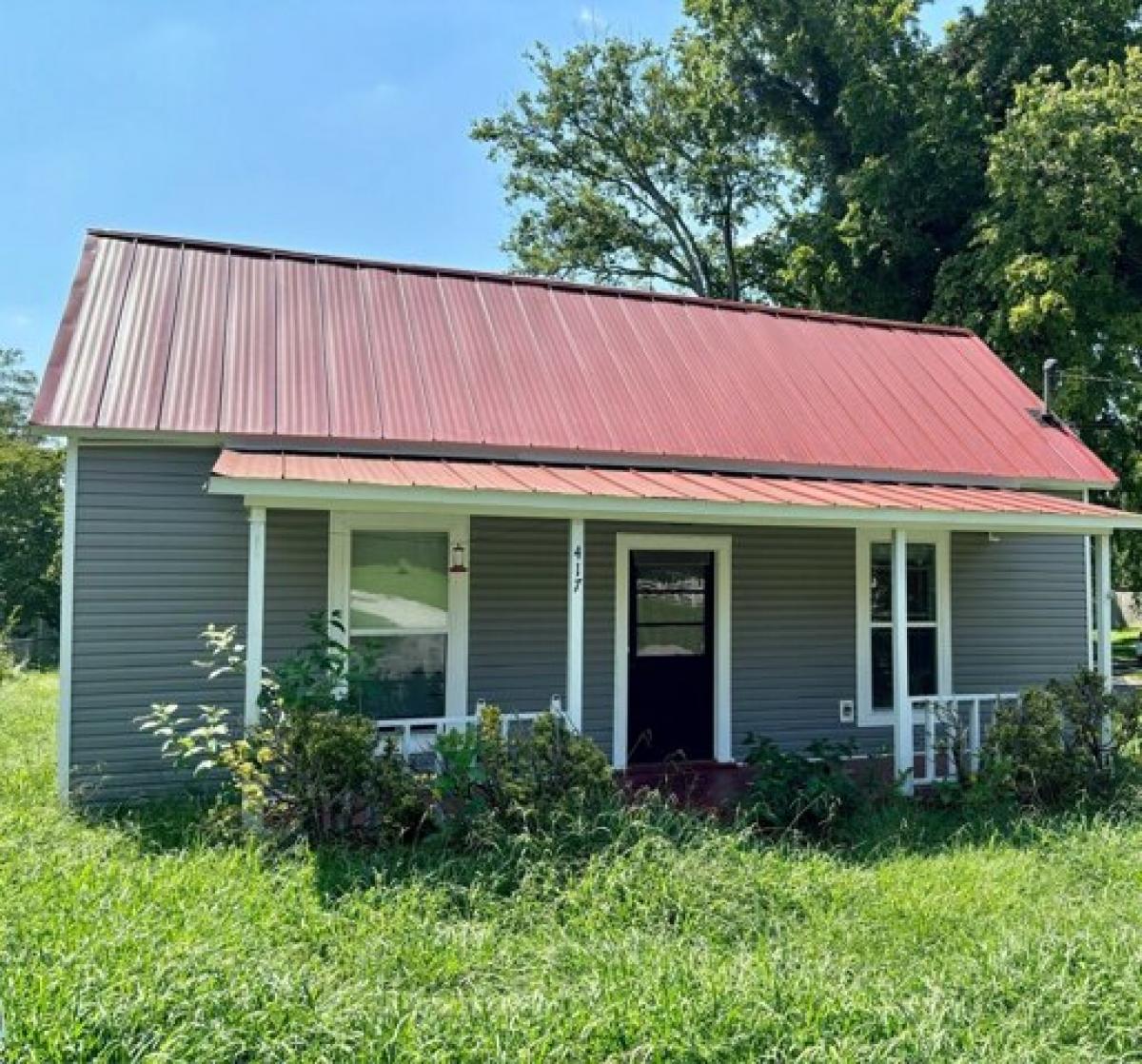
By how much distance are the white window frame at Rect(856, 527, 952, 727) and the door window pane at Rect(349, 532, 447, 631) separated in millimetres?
3955

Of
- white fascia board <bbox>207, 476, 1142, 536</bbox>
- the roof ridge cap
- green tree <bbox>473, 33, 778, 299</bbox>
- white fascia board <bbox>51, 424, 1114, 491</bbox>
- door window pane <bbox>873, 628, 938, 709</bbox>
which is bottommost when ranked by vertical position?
door window pane <bbox>873, 628, 938, 709</bbox>

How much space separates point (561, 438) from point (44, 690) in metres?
9.93

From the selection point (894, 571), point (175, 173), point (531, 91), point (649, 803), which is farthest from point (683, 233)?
point (649, 803)

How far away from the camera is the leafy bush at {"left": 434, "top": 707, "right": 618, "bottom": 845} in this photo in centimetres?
504

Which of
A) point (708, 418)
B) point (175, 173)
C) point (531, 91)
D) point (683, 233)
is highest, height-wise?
point (531, 91)

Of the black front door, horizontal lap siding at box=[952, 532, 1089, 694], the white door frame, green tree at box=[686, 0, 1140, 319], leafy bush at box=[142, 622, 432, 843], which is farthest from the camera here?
green tree at box=[686, 0, 1140, 319]

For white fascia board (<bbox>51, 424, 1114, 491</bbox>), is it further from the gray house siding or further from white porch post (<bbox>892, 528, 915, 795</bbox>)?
white porch post (<bbox>892, 528, 915, 795</bbox>)

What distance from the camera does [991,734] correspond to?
20.8 ft

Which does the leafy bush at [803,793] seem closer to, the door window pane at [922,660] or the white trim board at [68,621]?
the door window pane at [922,660]

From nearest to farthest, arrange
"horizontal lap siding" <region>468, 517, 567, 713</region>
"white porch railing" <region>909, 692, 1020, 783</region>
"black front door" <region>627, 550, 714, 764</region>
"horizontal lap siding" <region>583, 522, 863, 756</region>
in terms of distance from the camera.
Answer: "white porch railing" <region>909, 692, 1020, 783</region> < "horizontal lap siding" <region>468, 517, 567, 713</region> < "black front door" <region>627, 550, 714, 764</region> < "horizontal lap siding" <region>583, 522, 863, 756</region>

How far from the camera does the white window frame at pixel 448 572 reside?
22.2 feet

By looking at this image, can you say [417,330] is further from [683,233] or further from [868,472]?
[683,233]

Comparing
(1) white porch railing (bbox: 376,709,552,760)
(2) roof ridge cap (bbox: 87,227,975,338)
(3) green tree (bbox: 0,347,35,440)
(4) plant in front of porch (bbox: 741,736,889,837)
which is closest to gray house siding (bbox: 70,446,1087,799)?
(1) white porch railing (bbox: 376,709,552,760)

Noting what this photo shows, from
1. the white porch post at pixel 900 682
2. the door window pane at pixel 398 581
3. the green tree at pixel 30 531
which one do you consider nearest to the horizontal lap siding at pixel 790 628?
the white porch post at pixel 900 682
